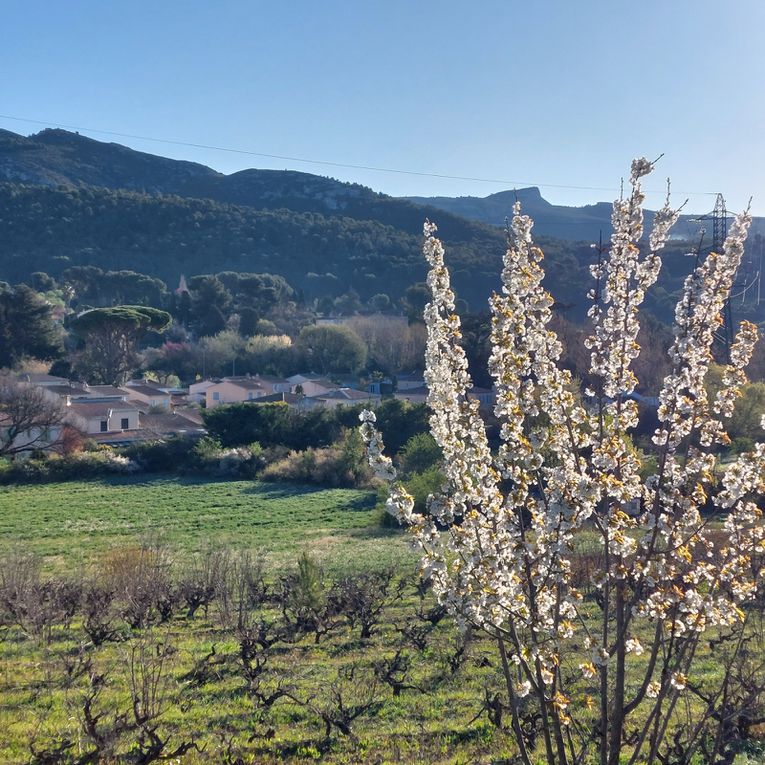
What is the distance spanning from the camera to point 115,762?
5098mm

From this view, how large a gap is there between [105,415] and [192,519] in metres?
16.7

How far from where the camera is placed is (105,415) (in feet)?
124

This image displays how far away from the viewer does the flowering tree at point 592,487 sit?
3.19m

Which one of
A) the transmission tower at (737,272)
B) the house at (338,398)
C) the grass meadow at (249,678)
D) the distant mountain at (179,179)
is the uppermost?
the distant mountain at (179,179)

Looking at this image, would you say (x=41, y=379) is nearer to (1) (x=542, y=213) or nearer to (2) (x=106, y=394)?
(2) (x=106, y=394)

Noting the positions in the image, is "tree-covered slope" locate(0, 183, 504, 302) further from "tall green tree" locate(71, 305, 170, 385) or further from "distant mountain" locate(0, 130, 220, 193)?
"tall green tree" locate(71, 305, 170, 385)

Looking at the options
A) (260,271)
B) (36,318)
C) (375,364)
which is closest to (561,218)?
(260,271)

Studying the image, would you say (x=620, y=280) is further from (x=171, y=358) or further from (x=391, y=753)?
(x=171, y=358)

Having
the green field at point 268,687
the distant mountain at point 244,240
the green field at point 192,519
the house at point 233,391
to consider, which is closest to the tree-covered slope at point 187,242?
the distant mountain at point 244,240

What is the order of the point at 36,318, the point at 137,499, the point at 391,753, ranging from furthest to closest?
the point at 36,318 → the point at 137,499 → the point at 391,753

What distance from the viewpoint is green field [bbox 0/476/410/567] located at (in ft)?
60.0

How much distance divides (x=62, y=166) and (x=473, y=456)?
423 feet

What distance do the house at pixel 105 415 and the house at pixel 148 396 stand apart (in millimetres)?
1879

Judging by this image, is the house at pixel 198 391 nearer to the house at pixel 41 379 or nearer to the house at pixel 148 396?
the house at pixel 148 396
